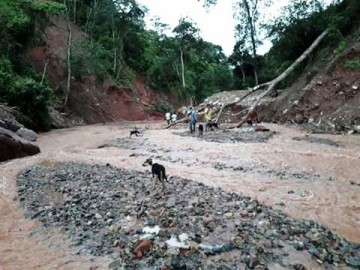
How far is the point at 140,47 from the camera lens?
168 feet

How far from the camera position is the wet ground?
6070mm

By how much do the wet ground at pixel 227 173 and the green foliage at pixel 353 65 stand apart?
5.04 metres

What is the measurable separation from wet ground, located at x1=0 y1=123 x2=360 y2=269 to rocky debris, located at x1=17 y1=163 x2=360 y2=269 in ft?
1.25

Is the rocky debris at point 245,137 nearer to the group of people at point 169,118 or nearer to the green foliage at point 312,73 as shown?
the green foliage at point 312,73

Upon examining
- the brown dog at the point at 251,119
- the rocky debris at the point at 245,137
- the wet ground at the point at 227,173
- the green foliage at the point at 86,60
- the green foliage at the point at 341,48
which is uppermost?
the green foliage at the point at 86,60

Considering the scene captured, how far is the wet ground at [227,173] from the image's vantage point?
6.07 meters

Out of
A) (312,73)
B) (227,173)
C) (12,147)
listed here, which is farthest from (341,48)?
(12,147)

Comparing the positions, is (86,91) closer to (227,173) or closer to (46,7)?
(46,7)

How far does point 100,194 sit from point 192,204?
2326 millimetres

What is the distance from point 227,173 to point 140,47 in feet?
141

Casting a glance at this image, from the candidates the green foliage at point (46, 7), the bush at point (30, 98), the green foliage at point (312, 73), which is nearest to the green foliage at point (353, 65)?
the green foliage at point (312, 73)

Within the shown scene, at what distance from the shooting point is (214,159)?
13.2m

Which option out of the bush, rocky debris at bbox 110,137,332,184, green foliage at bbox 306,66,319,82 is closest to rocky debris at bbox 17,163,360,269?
rocky debris at bbox 110,137,332,184

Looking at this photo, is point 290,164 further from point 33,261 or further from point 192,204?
point 33,261
